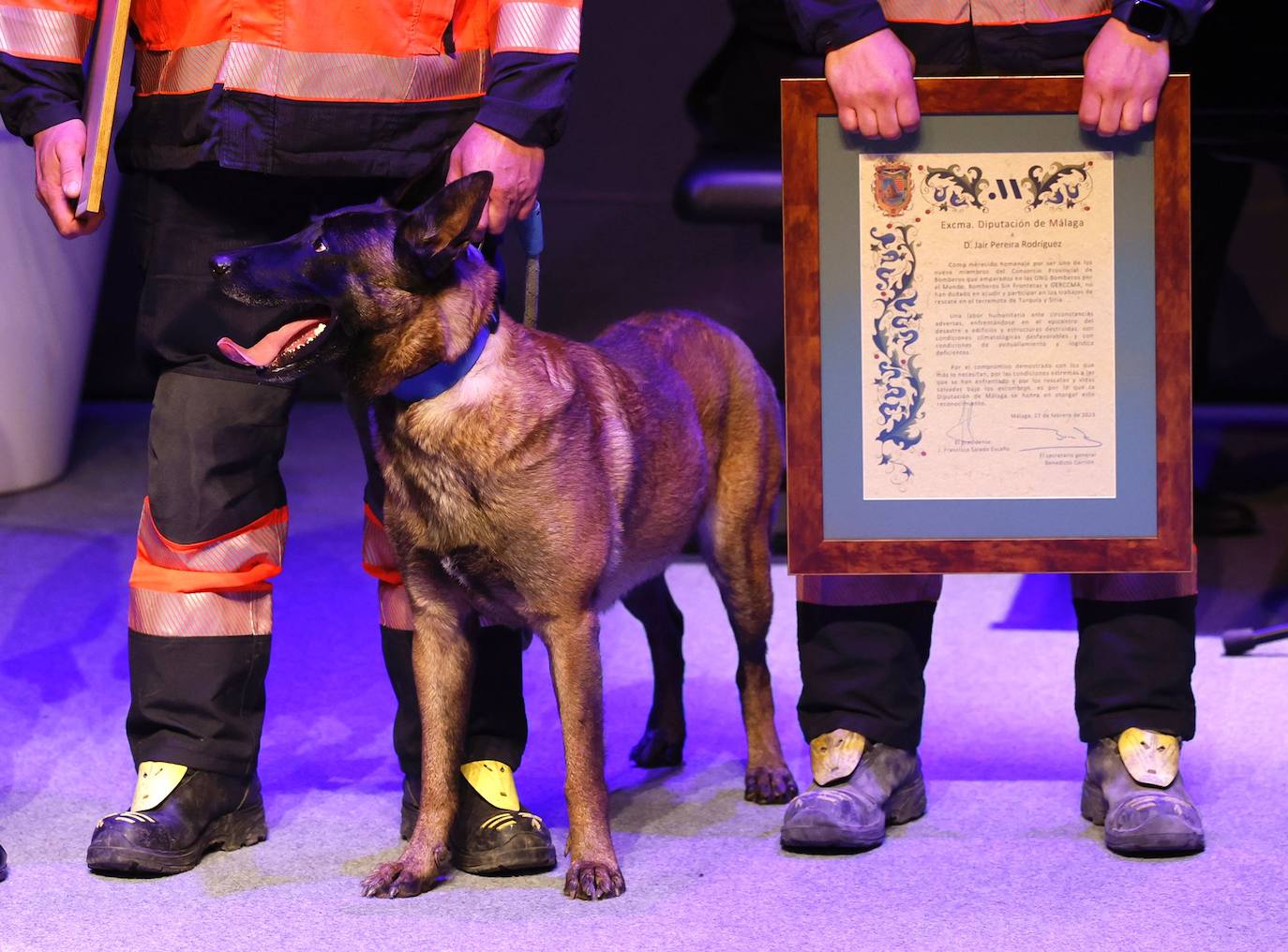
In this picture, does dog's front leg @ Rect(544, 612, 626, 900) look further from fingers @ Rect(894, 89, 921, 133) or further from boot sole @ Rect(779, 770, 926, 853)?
fingers @ Rect(894, 89, 921, 133)

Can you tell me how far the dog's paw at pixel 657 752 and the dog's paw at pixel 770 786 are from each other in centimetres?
19

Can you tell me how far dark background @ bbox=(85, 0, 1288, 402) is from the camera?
4.93 metres

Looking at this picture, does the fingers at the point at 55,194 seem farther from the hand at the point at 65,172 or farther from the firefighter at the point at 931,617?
the firefighter at the point at 931,617

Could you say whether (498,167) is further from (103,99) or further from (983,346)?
(983,346)

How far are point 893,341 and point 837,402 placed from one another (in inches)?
4.4

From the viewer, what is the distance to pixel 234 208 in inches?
86.7

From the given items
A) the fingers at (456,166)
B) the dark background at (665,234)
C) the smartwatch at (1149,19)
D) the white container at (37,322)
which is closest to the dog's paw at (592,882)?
the fingers at (456,166)

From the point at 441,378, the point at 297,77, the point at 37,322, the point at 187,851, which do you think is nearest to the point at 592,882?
the point at 187,851

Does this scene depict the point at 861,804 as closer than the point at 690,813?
Yes

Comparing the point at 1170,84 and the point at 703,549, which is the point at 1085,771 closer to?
the point at 703,549

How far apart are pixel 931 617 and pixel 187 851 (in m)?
1.10

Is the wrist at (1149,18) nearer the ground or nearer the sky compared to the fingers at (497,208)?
nearer the sky

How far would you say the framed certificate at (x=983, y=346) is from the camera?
2.15 m

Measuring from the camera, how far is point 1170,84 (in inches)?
82.8
